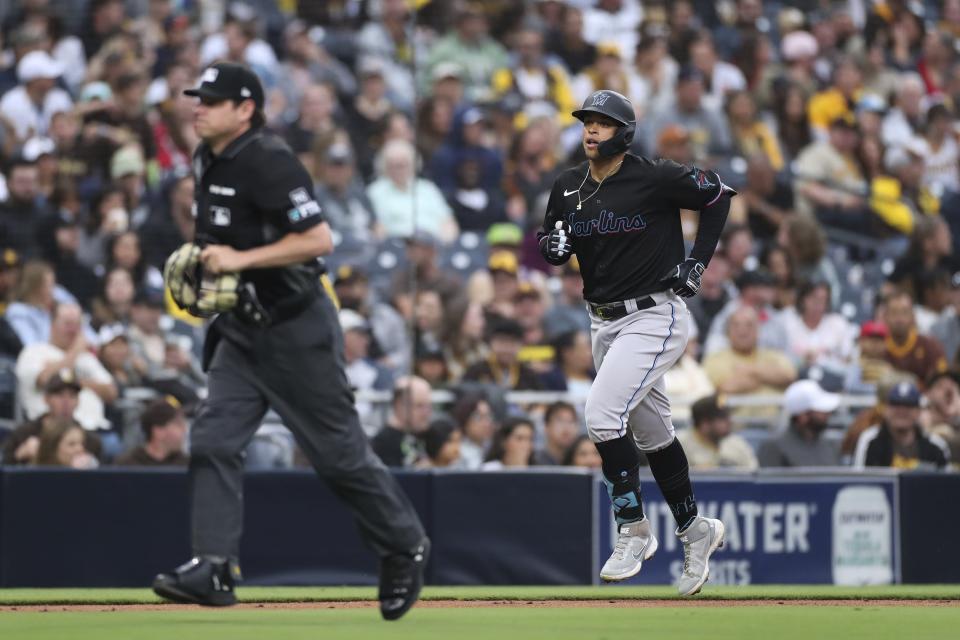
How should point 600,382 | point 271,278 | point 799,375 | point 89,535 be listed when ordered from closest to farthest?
point 271,278, point 600,382, point 89,535, point 799,375

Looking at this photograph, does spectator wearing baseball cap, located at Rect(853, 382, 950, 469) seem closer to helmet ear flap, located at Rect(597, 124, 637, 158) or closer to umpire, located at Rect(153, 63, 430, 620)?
helmet ear flap, located at Rect(597, 124, 637, 158)

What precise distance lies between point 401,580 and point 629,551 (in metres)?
1.56

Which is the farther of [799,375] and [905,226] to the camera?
[905,226]

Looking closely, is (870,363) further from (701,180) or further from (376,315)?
(701,180)

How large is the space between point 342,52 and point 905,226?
552 cm

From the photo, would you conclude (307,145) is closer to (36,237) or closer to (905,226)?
(36,237)

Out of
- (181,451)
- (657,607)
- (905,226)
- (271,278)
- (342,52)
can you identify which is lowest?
(657,607)

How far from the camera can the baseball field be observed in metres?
5.91

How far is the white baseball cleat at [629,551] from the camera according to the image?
7121mm

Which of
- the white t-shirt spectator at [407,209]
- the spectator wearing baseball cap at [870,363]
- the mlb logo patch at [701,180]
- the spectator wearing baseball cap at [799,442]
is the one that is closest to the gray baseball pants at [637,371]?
the mlb logo patch at [701,180]

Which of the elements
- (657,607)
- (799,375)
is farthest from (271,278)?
(799,375)

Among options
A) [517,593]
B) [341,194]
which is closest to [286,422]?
[517,593]

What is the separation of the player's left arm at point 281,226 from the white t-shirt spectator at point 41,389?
4.90 meters

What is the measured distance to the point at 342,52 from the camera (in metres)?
15.3
